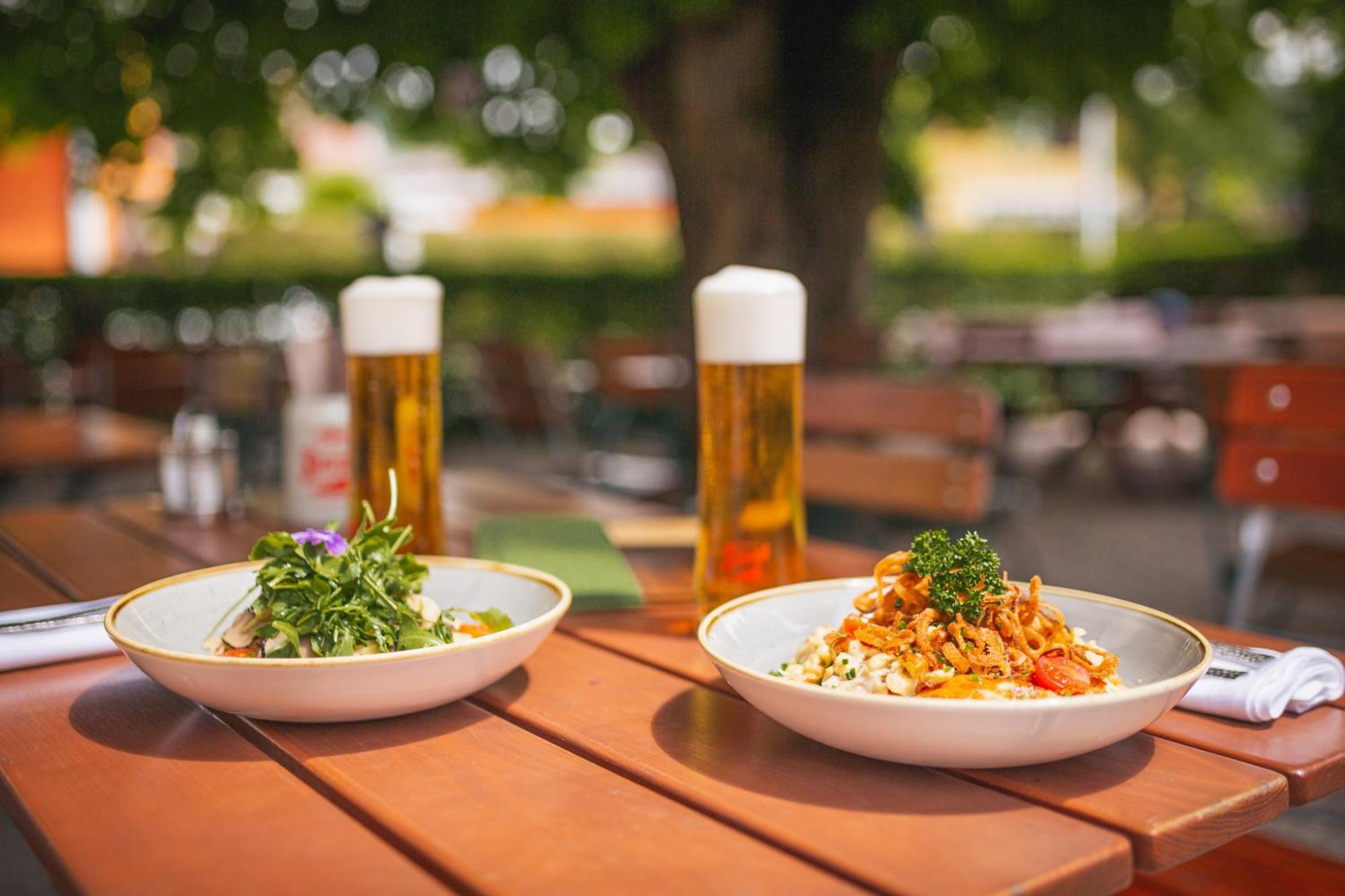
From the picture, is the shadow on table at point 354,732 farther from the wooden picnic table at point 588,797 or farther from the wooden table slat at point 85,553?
the wooden table slat at point 85,553

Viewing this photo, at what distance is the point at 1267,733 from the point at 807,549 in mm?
842

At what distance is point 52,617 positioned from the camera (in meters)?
1.23

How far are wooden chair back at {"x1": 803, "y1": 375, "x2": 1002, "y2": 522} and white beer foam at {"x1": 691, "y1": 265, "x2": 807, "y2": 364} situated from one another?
1199 millimetres

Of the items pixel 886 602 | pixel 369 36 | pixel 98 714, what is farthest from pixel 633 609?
pixel 369 36

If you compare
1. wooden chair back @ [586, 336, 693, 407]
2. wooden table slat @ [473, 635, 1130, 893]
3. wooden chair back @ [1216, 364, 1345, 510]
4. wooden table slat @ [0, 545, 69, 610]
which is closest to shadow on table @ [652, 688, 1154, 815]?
wooden table slat @ [473, 635, 1130, 893]

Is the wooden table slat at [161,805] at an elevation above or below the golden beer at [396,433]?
below

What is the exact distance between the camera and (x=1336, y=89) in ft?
23.5

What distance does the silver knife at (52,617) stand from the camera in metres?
1.18

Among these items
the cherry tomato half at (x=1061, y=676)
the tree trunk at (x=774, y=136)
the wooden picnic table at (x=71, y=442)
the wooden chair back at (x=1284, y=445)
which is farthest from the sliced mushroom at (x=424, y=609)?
the tree trunk at (x=774, y=136)

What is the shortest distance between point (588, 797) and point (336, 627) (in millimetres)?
281

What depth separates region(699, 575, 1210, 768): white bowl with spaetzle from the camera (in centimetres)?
79

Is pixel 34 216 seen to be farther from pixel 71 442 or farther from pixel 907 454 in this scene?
pixel 907 454

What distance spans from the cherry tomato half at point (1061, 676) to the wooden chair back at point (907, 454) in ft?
4.68

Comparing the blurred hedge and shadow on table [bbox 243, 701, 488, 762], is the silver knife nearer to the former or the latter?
shadow on table [bbox 243, 701, 488, 762]
